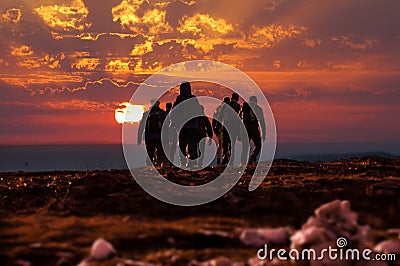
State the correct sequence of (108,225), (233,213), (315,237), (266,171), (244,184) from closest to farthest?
1. (315,237)
2. (108,225)
3. (233,213)
4. (244,184)
5. (266,171)

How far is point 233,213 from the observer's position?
35.8 feet

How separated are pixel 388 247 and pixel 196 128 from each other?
20.9 m

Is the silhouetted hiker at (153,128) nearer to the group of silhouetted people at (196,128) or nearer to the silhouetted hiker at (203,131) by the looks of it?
the group of silhouetted people at (196,128)

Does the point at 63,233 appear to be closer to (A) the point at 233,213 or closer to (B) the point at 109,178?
(A) the point at 233,213

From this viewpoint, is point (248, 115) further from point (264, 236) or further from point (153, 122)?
point (264, 236)

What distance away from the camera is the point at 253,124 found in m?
28.7

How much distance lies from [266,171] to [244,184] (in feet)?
13.8

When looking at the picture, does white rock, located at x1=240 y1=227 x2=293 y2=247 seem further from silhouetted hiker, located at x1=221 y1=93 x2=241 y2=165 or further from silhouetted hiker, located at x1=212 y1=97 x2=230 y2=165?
silhouetted hiker, located at x1=212 y1=97 x2=230 y2=165

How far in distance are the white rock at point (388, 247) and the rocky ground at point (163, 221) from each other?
0.35 meters

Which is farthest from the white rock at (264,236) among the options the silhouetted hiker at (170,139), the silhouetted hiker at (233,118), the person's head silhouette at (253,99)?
the silhouetted hiker at (170,139)

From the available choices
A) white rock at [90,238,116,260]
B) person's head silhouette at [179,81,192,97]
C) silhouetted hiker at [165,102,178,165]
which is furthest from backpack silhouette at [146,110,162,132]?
white rock at [90,238,116,260]

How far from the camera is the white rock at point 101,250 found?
26.8 ft

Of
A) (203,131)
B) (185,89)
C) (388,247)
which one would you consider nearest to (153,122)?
(203,131)

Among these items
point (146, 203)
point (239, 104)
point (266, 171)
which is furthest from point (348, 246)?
point (239, 104)
